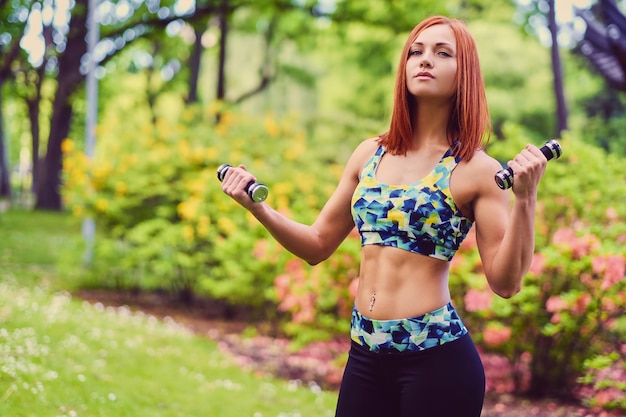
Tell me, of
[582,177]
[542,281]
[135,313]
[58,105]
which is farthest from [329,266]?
[58,105]

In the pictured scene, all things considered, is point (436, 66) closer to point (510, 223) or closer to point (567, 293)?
point (510, 223)

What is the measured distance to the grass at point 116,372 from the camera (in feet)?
15.1

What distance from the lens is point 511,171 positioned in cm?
177

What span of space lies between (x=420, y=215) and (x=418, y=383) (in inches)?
18.3

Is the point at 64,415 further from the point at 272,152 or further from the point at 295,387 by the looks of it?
the point at 272,152

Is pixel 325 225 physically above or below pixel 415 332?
above

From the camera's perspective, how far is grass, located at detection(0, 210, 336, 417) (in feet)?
15.1

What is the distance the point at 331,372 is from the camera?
7.09 metres

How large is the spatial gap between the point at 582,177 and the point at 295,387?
3085 mm

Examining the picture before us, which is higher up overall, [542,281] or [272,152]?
[272,152]

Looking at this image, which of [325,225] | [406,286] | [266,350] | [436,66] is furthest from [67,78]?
[406,286]

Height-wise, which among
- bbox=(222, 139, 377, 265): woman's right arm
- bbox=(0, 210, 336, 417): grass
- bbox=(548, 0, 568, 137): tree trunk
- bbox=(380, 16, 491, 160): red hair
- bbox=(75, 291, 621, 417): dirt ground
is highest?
bbox=(548, 0, 568, 137): tree trunk

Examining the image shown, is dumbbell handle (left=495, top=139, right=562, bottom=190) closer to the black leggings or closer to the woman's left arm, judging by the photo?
the woman's left arm

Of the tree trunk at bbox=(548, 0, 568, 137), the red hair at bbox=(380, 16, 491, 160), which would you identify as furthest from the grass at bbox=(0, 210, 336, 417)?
the tree trunk at bbox=(548, 0, 568, 137)
